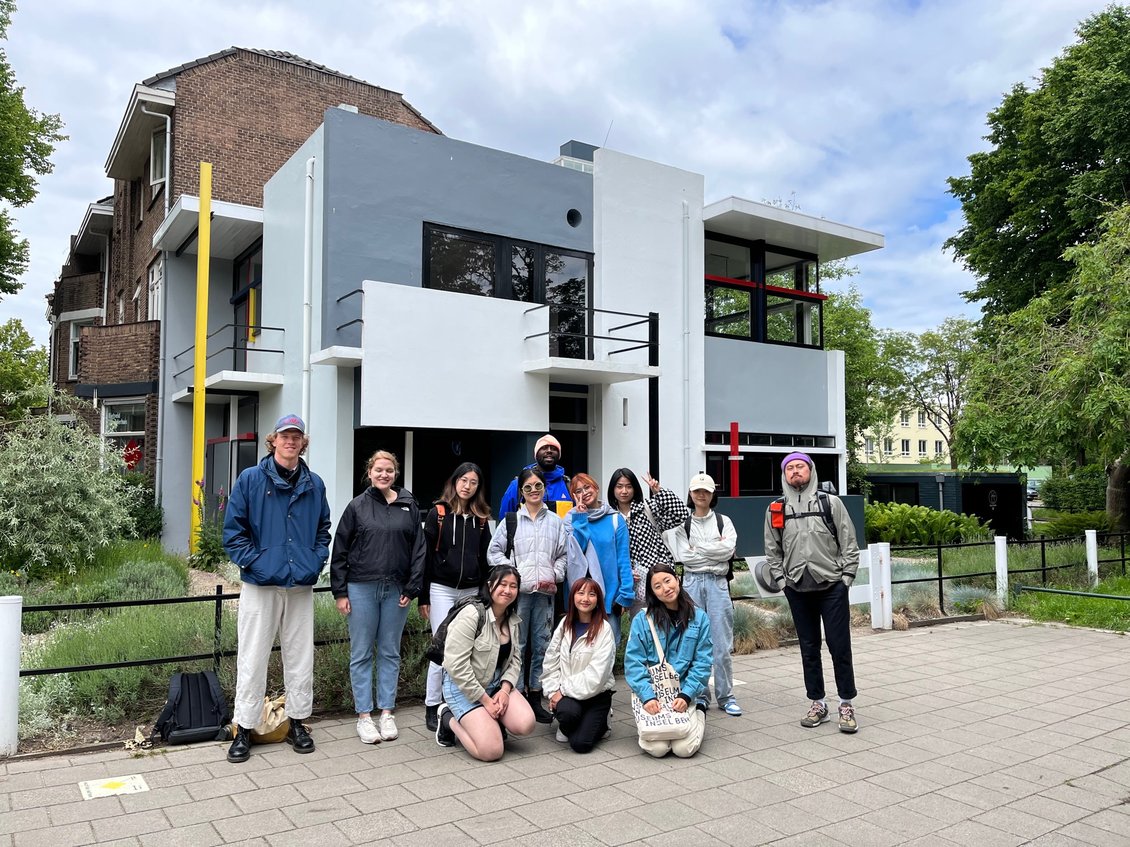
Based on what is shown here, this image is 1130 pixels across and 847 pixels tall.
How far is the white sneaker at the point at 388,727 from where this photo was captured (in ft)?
19.0

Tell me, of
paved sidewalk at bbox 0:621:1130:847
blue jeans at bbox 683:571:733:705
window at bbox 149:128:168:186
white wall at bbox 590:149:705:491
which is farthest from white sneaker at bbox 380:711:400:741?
window at bbox 149:128:168:186

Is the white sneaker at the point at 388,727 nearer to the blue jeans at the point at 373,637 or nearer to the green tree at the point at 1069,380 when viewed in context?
the blue jeans at the point at 373,637

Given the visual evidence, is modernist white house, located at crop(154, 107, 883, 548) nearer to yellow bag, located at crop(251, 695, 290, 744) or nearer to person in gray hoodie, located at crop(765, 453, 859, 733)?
yellow bag, located at crop(251, 695, 290, 744)

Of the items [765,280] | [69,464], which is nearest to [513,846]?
[69,464]

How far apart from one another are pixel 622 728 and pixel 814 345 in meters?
13.1

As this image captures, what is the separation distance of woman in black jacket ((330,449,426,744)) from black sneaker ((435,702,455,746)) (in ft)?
1.14

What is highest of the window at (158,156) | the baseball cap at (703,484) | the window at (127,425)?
the window at (158,156)

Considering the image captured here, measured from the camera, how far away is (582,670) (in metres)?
5.68

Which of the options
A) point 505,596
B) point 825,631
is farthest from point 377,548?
point 825,631

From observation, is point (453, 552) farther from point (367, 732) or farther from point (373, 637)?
point (367, 732)

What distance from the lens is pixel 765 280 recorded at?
57.0 ft

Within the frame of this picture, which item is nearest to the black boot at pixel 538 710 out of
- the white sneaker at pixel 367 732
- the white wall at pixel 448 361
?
the white sneaker at pixel 367 732

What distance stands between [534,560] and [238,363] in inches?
461

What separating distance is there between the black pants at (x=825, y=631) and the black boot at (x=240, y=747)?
3839 millimetres
